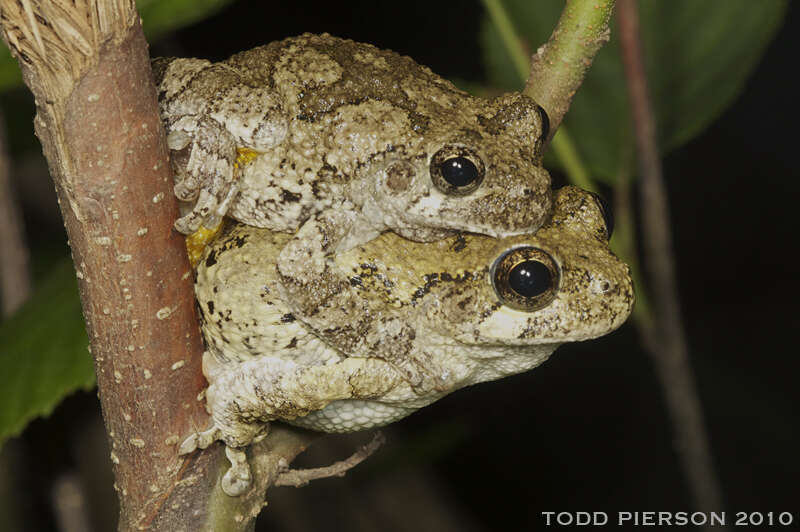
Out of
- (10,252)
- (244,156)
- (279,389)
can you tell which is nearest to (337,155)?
(244,156)

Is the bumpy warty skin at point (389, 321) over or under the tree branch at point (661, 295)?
under

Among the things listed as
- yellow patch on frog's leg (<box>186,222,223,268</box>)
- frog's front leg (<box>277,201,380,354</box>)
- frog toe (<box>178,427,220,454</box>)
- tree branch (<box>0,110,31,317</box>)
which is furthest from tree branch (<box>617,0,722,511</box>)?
tree branch (<box>0,110,31,317</box>)

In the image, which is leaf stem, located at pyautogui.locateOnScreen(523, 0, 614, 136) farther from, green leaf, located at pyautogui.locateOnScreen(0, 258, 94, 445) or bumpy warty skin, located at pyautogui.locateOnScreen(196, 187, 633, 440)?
green leaf, located at pyautogui.locateOnScreen(0, 258, 94, 445)

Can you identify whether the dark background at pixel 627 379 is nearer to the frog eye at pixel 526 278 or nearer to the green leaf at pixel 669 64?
the green leaf at pixel 669 64

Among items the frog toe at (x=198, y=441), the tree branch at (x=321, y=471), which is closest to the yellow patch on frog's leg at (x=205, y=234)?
the frog toe at (x=198, y=441)

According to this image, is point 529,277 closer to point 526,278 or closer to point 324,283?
point 526,278
